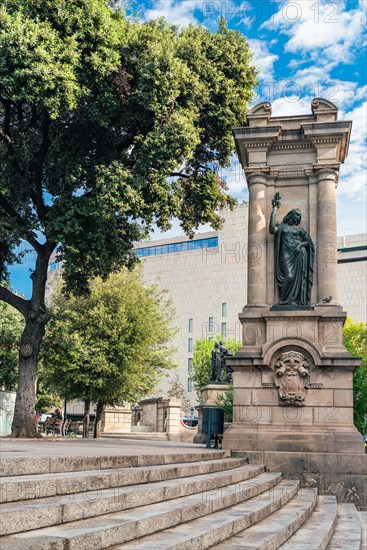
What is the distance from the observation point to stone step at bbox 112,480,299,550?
4.64 metres

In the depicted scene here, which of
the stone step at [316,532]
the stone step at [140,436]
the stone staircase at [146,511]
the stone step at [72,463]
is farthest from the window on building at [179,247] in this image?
the stone step at [72,463]

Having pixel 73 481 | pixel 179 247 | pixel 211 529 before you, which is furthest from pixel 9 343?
pixel 179 247

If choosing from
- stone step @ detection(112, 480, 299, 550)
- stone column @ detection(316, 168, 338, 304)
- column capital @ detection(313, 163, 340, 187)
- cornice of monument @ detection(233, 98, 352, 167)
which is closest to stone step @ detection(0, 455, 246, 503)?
stone step @ detection(112, 480, 299, 550)

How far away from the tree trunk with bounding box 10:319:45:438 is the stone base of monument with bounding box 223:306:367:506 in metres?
8.34

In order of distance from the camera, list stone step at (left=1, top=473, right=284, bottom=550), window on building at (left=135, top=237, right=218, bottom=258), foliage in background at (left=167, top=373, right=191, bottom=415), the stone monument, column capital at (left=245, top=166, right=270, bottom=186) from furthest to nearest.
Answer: window on building at (left=135, top=237, right=218, bottom=258), foliage in background at (left=167, top=373, right=191, bottom=415), column capital at (left=245, top=166, right=270, bottom=186), the stone monument, stone step at (left=1, top=473, right=284, bottom=550)

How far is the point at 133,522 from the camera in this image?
15.6ft

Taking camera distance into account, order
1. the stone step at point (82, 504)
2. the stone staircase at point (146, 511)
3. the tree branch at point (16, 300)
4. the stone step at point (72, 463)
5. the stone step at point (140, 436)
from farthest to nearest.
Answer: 1. the stone step at point (140, 436)
2. the tree branch at point (16, 300)
3. the stone step at point (72, 463)
4. the stone staircase at point (146, 511)
5. the stone step at point (82, 504)

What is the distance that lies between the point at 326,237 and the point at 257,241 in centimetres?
156

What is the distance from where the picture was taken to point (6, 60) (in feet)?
56.4

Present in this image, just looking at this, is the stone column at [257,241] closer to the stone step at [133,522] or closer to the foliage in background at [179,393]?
the stone step at [133,522]

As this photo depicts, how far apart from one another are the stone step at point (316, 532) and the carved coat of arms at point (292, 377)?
311 cm

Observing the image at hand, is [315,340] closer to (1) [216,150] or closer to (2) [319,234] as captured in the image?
(2) [319,234]

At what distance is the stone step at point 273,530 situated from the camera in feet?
18.0

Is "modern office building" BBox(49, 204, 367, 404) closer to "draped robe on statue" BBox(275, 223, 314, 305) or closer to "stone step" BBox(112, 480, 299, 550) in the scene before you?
"draped robe on statue" BBox(275, 223, 314, 305)
